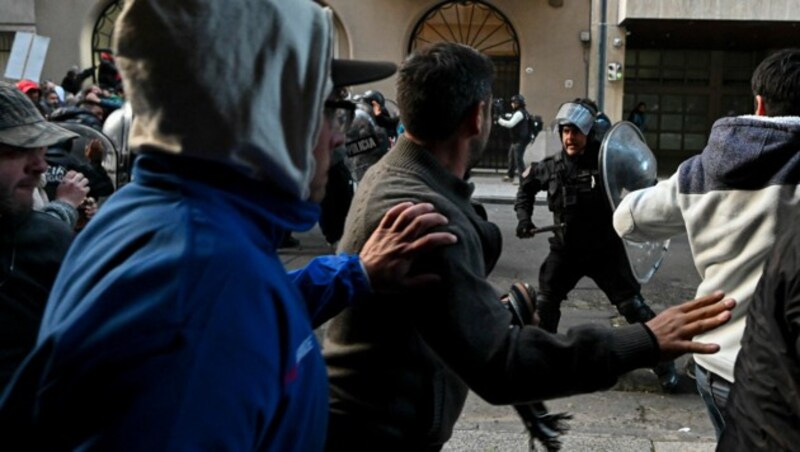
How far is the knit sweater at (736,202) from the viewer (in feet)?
8.82

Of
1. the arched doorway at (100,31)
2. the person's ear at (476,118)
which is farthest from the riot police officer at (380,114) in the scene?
the arched doorway at (100,31)

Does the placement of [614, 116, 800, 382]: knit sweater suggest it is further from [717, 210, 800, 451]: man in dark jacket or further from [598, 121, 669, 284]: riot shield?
[598, 121, 669, 284]: riot shield

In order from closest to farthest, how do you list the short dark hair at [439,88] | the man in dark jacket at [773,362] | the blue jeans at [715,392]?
the man in dark jacket at [773,362] → the short dark hair at [439,88] → the blue jeans at [715,392]

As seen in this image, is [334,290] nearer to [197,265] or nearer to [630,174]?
[197,265]

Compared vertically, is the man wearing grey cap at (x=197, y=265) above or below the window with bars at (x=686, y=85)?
above

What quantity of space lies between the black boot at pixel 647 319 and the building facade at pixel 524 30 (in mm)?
13738

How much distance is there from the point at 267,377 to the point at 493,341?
2.73 feet

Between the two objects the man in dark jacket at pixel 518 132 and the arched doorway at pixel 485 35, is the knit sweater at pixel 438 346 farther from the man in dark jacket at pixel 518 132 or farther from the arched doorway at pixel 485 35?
the arched doorway at pixel 485 35

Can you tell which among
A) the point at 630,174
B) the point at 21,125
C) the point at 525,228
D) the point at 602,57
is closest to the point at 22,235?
the point at 21,125

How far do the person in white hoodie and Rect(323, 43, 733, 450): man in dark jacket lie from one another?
36.9 inches

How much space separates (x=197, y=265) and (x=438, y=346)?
3.03ft

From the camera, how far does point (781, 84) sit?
2773 millimetres

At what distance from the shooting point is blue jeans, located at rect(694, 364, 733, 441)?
9.20 ft

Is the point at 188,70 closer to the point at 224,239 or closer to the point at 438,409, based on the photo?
the point at 224,239
